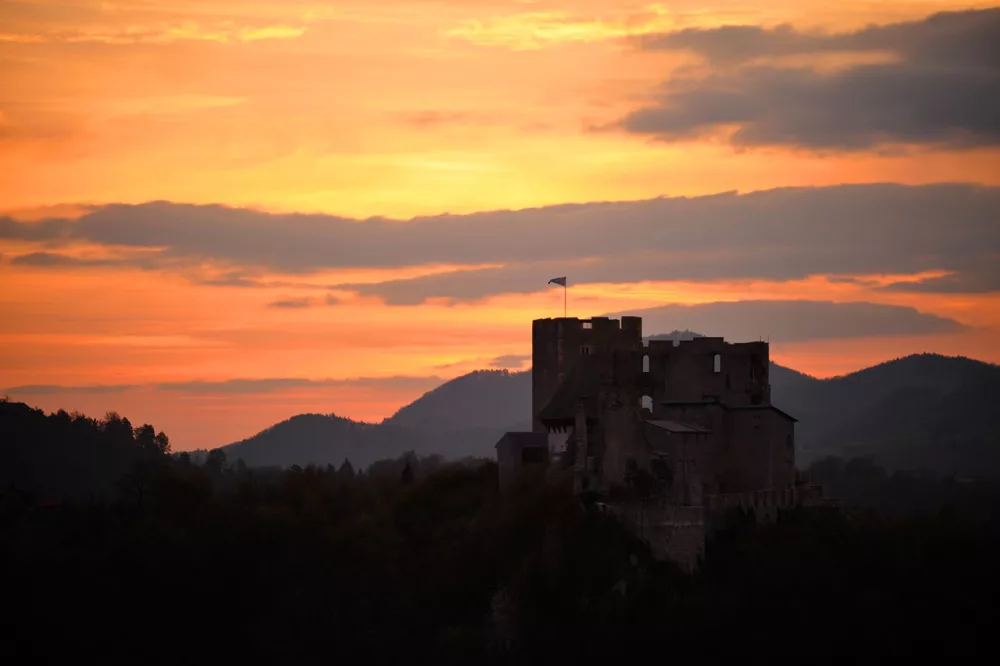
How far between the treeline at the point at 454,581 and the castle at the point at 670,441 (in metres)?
1.32

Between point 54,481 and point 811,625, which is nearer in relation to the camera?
point 811,625

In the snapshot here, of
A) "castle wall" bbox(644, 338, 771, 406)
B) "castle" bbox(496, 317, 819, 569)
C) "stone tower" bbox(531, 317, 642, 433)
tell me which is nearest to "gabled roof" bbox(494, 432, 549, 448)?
"castle" bbox(496, 317, 819, 569)

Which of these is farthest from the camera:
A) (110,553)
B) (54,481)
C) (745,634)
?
(54,481)

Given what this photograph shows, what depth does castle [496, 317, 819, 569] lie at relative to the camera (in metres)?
89.2

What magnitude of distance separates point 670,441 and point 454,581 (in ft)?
59.2

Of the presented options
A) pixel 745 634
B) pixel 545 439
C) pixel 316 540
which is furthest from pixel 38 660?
pixel 745 634

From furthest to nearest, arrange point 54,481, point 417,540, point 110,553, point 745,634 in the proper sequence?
point 54,481 < point 110,553 < point 417,540 < point 745,634

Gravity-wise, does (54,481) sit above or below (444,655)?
above

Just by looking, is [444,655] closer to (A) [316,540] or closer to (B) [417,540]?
(B) [417,540]

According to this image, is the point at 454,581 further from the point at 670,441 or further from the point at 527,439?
the point at 670,441

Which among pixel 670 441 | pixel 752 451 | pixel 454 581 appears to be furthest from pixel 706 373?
pixel 454 581

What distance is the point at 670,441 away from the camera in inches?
3516

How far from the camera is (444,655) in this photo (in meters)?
100

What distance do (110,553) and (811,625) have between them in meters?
42.5
